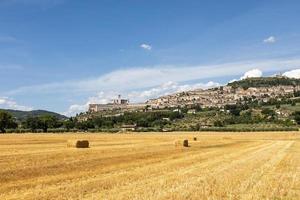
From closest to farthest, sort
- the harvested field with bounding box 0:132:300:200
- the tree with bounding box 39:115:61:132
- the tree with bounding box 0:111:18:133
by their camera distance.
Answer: the harvested field with bounding box 0:132:300:200 → the tree with bounding box 0:111:18:133 → the tree with bounding box 39:115:61:132

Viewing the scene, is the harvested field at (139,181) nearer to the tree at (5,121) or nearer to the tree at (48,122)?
the tree at (5,121)

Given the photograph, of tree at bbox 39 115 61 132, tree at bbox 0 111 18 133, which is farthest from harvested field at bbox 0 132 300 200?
tree at bbox 39 115 61 132

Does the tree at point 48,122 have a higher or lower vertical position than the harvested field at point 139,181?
higher

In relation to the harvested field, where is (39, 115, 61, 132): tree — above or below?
above

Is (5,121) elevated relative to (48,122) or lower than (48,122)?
lower

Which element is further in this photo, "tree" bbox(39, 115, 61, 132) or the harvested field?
"tree" bbox(39, 115, 61, 132)

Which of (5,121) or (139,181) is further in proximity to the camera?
(5,121)

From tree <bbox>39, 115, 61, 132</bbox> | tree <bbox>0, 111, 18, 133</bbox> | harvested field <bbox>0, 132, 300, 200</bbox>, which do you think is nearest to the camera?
harvested field <bbox>0, 132, 300, 200</bbox>

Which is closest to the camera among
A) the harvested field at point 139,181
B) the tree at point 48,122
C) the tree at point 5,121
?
the harvested field at point 139,181

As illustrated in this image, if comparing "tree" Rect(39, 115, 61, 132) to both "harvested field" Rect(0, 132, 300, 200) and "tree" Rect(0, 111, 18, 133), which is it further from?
"harvested field" Rect(0, 132, 300, 200)

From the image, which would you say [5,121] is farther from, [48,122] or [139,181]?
[139,181]

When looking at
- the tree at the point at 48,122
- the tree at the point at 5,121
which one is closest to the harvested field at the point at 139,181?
the tree at the point at 5,121

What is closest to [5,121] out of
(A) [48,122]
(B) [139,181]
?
(A) [48,122]

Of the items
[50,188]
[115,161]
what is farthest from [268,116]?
[50,188]
